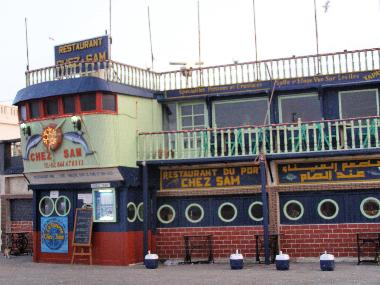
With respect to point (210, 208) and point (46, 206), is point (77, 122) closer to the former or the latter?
point (46, 206)

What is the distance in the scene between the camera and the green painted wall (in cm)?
2242

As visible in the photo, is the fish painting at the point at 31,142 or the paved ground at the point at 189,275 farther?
the fish painting at the point at 31,142

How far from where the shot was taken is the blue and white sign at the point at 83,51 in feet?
77.8

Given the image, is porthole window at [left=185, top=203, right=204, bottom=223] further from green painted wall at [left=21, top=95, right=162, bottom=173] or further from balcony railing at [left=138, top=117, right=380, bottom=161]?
green painted wall at [left=21, top=95, right=162, bottom=173]

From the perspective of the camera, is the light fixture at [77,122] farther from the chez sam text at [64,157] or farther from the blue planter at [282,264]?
the blue planter at [282,264]

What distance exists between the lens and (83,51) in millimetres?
24312

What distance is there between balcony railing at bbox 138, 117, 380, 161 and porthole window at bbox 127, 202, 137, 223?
1.78 m

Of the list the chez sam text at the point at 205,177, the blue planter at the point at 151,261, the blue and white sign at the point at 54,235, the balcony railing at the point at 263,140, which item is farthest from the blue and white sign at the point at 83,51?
the blue planter at the point at 151,261

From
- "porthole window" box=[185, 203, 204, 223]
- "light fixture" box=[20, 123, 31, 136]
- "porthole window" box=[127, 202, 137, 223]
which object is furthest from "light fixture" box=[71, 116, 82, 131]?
"porthole window" box=[185, 203, 204, 223]

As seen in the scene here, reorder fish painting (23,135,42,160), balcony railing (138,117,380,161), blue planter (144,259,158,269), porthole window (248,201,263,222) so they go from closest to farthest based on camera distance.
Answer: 1. blue planter (144,259,158,269)
2. balcony railing (138,117,380,161)
3. porthole window (248,201,263,222)
4. fish painting (23,135,42,160)

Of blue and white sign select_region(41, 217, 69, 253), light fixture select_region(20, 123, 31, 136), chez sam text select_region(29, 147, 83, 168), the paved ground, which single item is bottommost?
the paved ground

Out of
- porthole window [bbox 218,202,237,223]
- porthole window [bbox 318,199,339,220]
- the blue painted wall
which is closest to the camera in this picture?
porthole window [bbox 318,199,339,220]

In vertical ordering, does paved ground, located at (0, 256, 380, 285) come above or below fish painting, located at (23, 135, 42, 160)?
below

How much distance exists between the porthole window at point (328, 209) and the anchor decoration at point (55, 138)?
8458 millimetres
